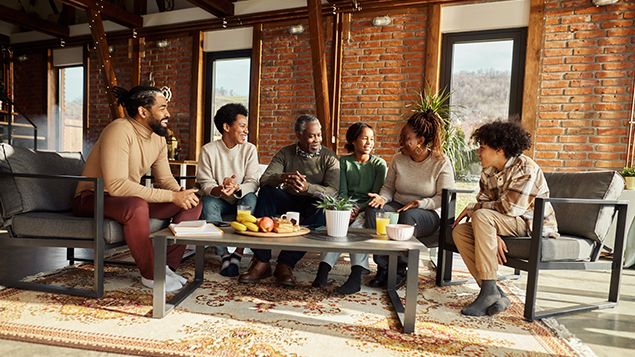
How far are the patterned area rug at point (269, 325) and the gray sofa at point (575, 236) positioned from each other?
0.28 m

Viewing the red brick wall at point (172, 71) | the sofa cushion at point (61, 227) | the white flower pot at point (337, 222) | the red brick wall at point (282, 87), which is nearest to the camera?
the white flower pot at point (337, 222)

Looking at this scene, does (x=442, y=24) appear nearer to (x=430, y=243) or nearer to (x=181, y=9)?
(x=430, y=243)

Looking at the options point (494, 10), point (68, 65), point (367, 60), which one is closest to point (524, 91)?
point (494, 10)

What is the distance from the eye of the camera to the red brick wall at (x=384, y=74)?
4.49 m

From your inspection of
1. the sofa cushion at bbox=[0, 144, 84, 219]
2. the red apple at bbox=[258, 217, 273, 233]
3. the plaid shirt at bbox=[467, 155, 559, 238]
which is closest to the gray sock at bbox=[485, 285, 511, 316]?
the plaid shirt at bbox=[467, 155, 559, 238]

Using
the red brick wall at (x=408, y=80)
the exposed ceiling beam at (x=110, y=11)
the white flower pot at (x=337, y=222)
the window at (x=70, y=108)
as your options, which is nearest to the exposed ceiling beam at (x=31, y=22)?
the window at (x=70, y=108)

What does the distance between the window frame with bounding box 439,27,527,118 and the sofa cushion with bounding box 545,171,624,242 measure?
2.02m

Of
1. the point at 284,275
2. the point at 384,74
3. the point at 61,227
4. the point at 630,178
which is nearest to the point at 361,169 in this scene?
the point at 284,275

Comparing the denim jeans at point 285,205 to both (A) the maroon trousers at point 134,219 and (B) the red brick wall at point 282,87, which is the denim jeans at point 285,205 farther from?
(B) the red brick wall at point 282,87

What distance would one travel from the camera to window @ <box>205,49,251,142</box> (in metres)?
5.52

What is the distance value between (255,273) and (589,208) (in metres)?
1.91

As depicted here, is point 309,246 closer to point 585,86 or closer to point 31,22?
point 585,86

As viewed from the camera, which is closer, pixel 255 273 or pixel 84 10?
pixel 255 273

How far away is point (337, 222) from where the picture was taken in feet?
6.40
